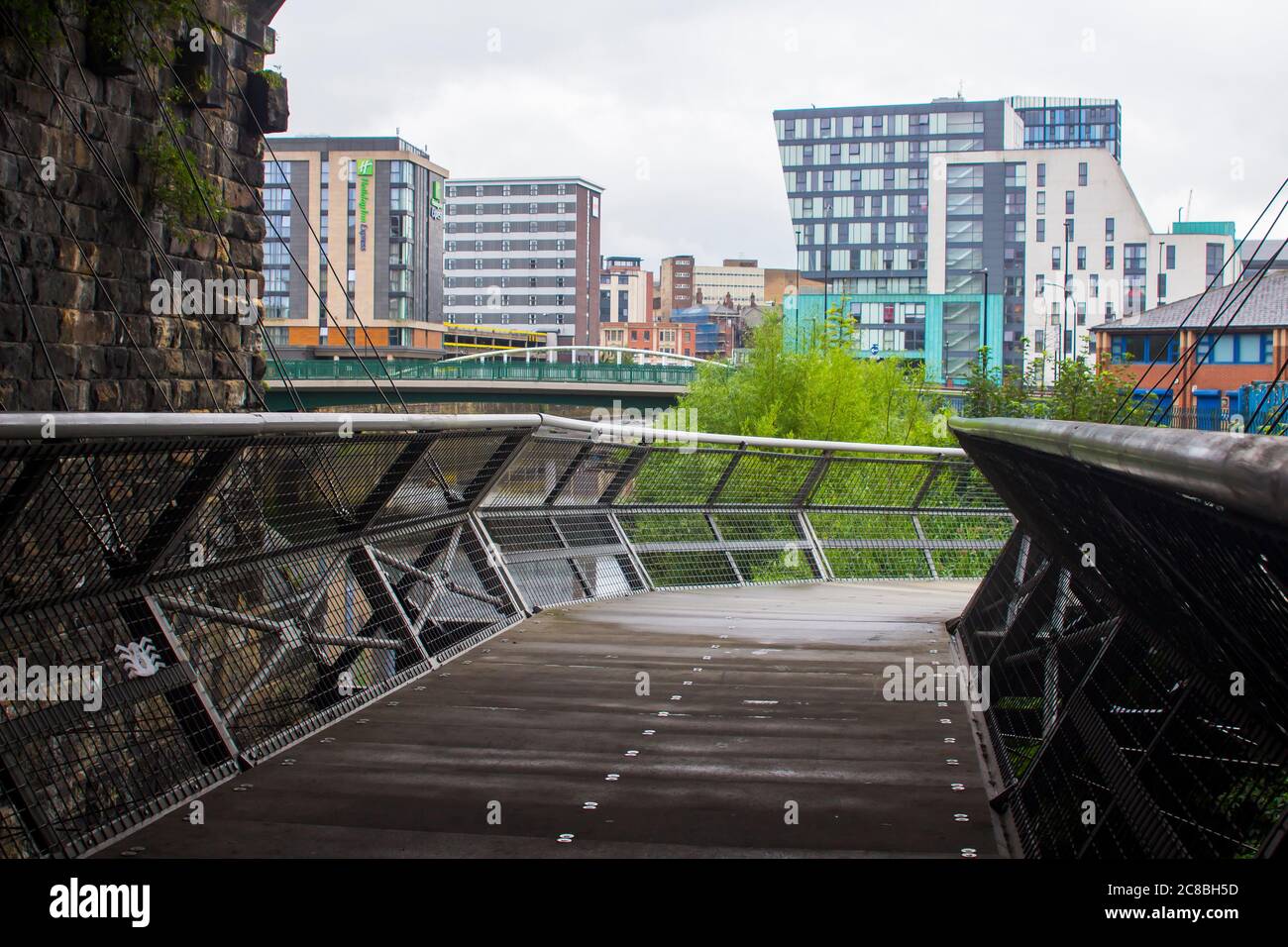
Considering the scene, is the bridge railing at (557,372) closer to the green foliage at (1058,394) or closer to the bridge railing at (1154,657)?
the green foliage at (1058,394)

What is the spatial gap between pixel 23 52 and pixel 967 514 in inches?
425

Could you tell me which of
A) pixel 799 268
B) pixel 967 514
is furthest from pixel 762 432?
pixel 799 268

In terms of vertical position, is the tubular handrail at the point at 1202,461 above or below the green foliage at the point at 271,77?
below

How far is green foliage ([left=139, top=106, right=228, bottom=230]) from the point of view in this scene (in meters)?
Answer: 14.8

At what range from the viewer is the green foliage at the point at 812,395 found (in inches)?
1812

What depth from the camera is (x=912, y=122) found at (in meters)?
150

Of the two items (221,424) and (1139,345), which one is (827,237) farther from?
(221,424)

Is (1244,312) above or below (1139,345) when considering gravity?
above

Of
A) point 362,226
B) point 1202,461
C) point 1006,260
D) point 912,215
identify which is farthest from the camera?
point 912,215

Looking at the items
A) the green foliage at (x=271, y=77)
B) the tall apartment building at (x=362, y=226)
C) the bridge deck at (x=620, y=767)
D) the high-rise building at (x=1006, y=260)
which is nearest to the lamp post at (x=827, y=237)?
the high-rise building at (x=1006, y=260)

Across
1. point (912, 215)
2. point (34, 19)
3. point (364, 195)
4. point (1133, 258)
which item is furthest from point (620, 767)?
point (912, 215)

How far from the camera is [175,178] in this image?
14953 millimetres

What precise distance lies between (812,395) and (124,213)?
33.5 metres

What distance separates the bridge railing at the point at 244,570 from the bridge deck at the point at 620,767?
0.98 ft
